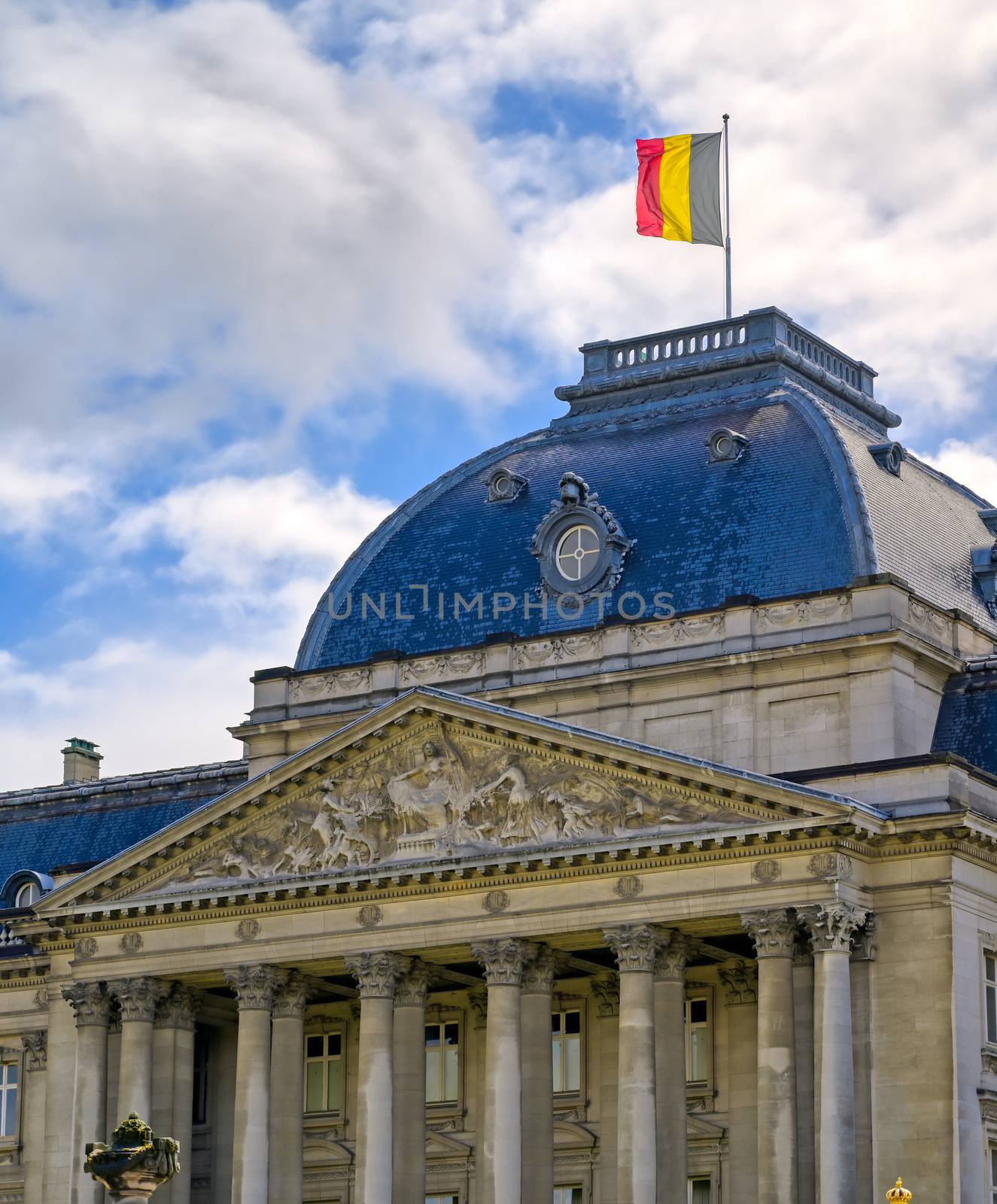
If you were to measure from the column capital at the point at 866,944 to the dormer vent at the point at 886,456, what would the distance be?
59.4ft

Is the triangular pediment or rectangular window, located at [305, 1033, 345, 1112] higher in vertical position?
the triangular pediment

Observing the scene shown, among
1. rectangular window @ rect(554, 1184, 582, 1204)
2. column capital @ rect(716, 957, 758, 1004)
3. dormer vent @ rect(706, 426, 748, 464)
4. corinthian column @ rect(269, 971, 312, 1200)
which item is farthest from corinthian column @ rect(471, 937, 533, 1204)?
dormer vent @ rect(706, 426, 748, 464)

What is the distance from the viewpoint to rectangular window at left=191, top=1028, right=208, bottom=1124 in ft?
267

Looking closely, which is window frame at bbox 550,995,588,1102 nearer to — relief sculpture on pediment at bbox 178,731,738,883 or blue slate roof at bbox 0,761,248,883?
relief sculpture on pediment at bbox 178,731,738,883

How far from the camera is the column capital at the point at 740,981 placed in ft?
241

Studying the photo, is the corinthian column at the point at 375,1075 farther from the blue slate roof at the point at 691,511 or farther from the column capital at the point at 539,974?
the blue slate roof at the point at 691,511

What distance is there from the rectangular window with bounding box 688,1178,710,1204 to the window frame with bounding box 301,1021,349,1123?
10.6 meters

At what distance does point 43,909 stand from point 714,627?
19.8 metres

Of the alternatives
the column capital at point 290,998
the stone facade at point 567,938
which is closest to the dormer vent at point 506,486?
the stone facade at point 567,938

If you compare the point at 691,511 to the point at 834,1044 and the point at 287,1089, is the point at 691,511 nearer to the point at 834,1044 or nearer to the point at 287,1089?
the point at 834,1044

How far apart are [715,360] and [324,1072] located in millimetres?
24428

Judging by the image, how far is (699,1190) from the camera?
241 ft

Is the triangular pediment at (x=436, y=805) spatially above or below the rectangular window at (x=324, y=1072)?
above

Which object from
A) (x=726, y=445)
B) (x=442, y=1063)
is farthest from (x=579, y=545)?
(x=442, y=1063)
